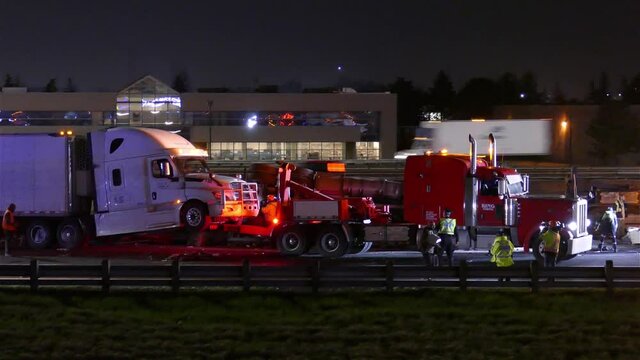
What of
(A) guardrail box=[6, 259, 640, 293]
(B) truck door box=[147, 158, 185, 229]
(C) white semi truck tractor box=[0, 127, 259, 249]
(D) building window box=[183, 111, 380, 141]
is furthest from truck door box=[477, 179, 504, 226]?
(D) building window box=[183, 111, 380, 141]

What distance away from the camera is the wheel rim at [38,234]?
27.0m

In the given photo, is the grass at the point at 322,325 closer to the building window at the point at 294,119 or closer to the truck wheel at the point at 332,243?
the truck wheel at the point at 332,243

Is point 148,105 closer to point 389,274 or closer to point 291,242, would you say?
point 291,242

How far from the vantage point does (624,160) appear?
8375 centimetres

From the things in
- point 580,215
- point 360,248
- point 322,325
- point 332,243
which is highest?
point 580,215

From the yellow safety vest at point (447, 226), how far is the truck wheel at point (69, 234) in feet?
34.3

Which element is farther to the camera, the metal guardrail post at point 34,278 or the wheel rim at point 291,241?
the wheel rim at point 291,241

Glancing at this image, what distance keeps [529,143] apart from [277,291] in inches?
1801

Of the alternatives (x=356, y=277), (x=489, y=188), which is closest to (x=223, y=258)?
(x=489, y=188)

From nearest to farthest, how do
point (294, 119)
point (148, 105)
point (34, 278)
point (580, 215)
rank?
point (34, 278), point (580, 215), point (148, 105), point (294, 119)

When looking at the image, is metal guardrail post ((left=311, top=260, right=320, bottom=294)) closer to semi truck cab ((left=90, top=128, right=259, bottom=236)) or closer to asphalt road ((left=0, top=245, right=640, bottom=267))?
asphalt road ((left=0, top=245, right=640, bottom=267))

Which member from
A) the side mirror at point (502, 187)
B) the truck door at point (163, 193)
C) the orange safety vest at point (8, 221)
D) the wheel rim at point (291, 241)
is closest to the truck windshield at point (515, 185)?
the side mirror at point (502, 187)

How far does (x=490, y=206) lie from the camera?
25969mm

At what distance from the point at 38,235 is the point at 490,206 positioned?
13.1m
